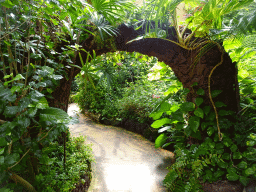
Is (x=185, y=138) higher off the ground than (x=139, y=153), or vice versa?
Answer: (x=185, y=138)

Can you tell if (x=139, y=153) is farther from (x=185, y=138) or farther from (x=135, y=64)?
(x=135, y=64)

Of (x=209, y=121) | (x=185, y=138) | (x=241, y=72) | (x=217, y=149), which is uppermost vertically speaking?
(x=241, y=72)

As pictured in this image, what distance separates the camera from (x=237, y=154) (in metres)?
1.96

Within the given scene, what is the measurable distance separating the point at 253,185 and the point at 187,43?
5.65ft

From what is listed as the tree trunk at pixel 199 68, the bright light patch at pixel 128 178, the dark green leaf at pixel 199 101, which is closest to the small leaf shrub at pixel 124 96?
the tree trunk at pixel 199 68

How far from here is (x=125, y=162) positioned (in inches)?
138

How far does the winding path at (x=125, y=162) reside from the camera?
279 cm

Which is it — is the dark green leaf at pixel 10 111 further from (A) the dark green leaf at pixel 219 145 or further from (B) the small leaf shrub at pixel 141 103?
(B) the small leaf shrub at pixel 141 103

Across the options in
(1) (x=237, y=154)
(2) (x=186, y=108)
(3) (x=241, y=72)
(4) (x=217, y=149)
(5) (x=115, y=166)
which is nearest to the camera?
(1) (x=237, y=154)

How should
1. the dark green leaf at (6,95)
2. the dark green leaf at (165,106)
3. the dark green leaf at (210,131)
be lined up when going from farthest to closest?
the dark green leaf at (165,106) < the dark green leaf at (210,131) < the dark green leaf at (6,95)

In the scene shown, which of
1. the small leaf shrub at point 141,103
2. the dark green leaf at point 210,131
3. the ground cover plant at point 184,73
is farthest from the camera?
the small leaf shrub at point 141,103

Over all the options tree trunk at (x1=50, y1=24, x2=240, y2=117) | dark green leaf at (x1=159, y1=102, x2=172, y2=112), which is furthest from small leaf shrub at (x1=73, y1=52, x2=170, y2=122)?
dark green leaf at (x1=159, y1=102, x2=172, y2=112)

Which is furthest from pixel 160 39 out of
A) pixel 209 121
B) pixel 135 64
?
pixel 135 64

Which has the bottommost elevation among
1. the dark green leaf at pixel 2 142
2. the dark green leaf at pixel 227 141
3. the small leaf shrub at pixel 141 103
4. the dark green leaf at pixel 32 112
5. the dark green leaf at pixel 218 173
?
the small leaf shrub at pixel 141 103
